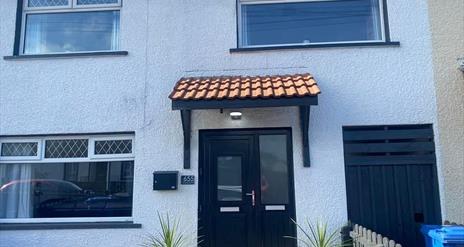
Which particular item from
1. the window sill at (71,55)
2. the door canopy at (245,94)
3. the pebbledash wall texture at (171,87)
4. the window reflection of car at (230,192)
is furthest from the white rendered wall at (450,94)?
the window sill at (71,55)

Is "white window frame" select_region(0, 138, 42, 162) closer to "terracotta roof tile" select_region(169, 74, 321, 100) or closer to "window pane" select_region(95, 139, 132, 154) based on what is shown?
"window pane" select_region(95, 139, 132, 154)

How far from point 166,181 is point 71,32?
320 cm

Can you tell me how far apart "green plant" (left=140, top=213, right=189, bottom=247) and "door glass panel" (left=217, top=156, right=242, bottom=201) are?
0.78 meters

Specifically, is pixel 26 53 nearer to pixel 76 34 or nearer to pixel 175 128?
pixel 76 34

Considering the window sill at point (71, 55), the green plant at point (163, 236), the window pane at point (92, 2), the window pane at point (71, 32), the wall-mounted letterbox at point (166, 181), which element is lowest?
the green plant at point (163, 236)

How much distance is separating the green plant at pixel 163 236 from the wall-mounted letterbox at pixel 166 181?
447 millimetres

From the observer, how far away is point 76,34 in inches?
287

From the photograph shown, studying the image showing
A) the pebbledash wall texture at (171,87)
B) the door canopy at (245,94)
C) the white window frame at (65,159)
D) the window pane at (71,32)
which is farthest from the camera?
the window pane at (71,32)

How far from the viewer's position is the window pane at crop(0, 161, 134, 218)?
6.64 metres

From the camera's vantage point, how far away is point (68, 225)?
21.2 feet

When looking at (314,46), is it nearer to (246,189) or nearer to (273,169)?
(273,169)

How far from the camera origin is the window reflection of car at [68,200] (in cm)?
661

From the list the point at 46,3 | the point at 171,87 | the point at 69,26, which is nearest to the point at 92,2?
the point at 69,26

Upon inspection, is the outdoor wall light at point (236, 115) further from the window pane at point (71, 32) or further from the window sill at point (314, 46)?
the window pane at point (71, 32)
